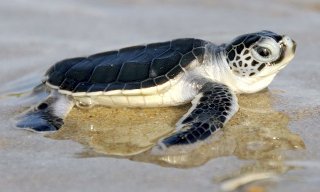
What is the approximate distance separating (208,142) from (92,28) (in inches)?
147

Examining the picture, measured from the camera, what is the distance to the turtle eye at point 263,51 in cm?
472

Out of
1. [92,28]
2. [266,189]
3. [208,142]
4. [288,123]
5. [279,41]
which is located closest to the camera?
[266,189]

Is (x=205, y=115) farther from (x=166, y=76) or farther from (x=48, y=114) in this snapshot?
(x=48, y=114)

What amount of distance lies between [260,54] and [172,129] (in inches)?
39.6

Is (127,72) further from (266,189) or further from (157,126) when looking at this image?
(266,189)

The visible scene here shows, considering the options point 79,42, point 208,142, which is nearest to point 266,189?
point 208,142

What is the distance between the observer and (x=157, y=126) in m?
4.36

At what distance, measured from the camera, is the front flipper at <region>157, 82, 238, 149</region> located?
153 inches

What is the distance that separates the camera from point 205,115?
4172 mm

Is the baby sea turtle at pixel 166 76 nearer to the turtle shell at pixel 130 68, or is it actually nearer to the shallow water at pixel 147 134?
the turtle shell at pixel 130 68

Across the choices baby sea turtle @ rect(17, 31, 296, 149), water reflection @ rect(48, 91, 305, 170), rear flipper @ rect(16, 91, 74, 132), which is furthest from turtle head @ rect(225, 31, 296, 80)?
rear flipper @ rect(16, 91, 74, 132)

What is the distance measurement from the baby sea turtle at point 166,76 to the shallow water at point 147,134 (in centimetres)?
11

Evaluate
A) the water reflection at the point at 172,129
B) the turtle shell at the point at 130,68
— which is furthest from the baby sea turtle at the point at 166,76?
the water reflection at the point at 172,129

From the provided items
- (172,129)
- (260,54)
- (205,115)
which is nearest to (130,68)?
(172,129)
